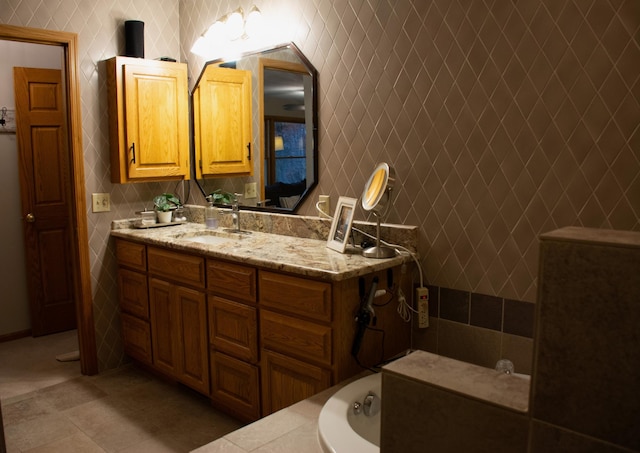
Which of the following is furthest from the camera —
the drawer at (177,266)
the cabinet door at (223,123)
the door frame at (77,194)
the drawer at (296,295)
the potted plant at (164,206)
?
the potted plant at (164,206)

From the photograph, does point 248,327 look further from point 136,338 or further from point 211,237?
point 136,338

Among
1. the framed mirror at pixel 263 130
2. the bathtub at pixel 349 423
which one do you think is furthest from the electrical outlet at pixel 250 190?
the bathtub at pixel 349 423

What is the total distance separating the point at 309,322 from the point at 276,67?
→ 157cm

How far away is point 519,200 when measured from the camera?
84.8 inches

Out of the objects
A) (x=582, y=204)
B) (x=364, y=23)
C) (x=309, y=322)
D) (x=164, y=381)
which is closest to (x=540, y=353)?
(x=582, y=204)

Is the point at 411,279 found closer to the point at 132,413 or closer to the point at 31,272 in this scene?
the point at 132,413

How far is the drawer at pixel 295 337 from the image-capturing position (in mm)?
2238

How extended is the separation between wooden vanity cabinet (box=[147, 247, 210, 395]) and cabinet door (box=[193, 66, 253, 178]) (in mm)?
735

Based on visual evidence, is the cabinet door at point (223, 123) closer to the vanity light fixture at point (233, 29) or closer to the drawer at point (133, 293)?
the vanity light fixture at point (233, 29)

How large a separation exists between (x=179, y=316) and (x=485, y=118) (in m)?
1.97

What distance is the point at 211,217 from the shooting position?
3598 mm

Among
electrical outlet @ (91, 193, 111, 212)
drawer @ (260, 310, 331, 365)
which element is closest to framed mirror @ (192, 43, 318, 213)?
electrical outlet @ (91, 193, 111, 212)

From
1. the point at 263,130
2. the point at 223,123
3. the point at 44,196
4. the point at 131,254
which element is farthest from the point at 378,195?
the point at 44,196

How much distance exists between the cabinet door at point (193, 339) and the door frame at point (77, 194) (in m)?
0.80
